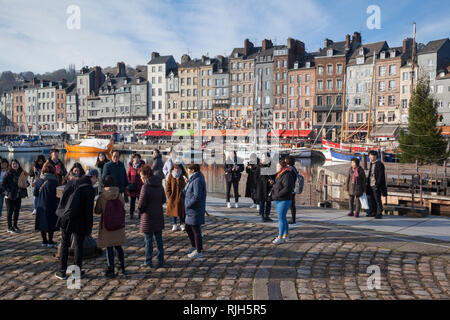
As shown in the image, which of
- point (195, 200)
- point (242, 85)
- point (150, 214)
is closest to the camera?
point (150, 214)

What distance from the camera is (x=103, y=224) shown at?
6141 mm

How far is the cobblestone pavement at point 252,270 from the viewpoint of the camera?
5.51m

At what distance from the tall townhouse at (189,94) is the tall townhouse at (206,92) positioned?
74 centimetres

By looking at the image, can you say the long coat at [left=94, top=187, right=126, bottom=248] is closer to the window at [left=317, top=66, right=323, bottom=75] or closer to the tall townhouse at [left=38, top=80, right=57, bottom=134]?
the window at [left=317, top=66, right=323, bottom=75]

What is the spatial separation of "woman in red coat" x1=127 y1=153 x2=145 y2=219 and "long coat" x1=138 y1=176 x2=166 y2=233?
442 centimetres

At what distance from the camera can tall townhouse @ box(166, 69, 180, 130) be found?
288 ft

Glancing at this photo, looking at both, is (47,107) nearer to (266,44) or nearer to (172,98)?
(172,98)

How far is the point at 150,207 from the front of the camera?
6.61 meters

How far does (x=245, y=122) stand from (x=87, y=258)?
73.2 metres

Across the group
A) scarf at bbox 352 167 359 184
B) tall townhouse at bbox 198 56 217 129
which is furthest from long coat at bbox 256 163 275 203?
tall townhouse at bbox 198 56 217 129

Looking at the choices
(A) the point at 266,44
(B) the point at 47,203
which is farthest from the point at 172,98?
(B) the point at 47,203

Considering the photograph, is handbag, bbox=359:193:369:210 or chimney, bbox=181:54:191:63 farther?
chimney, bbox=181:54:191:63

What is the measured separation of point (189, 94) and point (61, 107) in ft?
127
